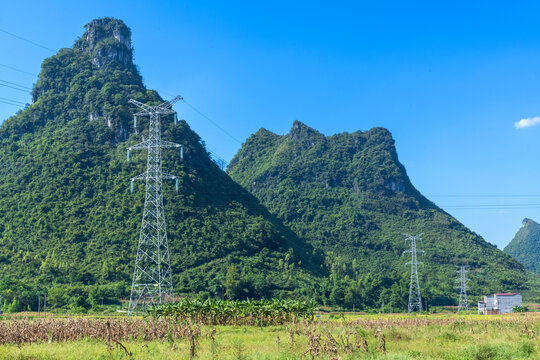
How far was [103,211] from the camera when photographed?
95.3m

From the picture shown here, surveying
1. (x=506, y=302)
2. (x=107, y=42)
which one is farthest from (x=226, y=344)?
(x=107, y=42)

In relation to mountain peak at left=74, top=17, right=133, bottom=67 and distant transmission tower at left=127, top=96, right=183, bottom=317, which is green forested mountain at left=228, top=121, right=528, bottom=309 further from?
mountain peak at left=74, top=17, right=133, bottom=67

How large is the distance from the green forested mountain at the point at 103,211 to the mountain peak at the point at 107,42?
33.2 ft

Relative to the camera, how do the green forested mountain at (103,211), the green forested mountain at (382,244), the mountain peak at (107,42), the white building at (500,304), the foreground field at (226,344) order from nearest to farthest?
the foreground field at (226,344), the white building at (500,304), the green forested mountain at (103,211), the green forested mountain at (382,244), the mountain peak at (107,42)

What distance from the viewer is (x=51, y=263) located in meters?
78.2

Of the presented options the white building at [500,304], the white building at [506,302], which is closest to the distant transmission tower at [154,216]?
the white building at [500,304]

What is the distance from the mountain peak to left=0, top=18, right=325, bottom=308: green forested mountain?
10112 mm

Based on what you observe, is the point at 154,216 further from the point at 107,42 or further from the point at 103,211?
the point at 107,42

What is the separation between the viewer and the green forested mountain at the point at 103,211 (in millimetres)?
77750

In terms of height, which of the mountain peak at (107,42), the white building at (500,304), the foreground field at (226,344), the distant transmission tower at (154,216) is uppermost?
the mountain peak at (107,42)

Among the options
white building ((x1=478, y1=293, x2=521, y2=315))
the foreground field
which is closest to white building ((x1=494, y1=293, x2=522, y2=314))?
white building ((x1=478, y1=293, x2=521, y2=315))

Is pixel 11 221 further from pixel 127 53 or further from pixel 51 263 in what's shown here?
pixel 127 53

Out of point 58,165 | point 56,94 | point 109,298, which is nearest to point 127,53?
point 56,94

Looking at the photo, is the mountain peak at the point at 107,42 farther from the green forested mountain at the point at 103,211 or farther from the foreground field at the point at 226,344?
the foreground field at the point at 226,344
